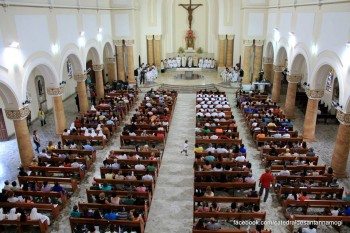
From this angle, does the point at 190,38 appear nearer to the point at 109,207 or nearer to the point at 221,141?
the point at 221,141

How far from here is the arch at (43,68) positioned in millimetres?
14174

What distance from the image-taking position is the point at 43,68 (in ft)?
54.2

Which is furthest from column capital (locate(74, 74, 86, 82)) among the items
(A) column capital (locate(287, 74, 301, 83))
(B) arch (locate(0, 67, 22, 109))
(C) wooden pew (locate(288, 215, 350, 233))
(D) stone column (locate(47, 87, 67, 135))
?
(C) wooden pew (locate(288, 215, 350, 233))

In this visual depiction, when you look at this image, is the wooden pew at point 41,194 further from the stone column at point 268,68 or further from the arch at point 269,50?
the stone column at point 268,68

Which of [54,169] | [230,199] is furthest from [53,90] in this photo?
[230,199]

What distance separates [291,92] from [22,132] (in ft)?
50.9

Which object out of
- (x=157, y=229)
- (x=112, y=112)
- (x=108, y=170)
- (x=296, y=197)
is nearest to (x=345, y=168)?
(x=296, y=197)

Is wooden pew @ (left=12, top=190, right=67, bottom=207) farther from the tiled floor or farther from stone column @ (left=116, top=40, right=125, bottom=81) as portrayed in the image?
stone column @ (left=116, top=40, right=125, bottom=81)

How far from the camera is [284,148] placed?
45.6 ft

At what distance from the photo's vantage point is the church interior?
33.9 feet

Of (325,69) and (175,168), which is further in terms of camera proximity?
(325,69)

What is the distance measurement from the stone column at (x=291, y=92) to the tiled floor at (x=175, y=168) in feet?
2.45

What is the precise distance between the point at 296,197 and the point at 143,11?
81.4 feet

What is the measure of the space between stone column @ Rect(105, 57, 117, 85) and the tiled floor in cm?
555
